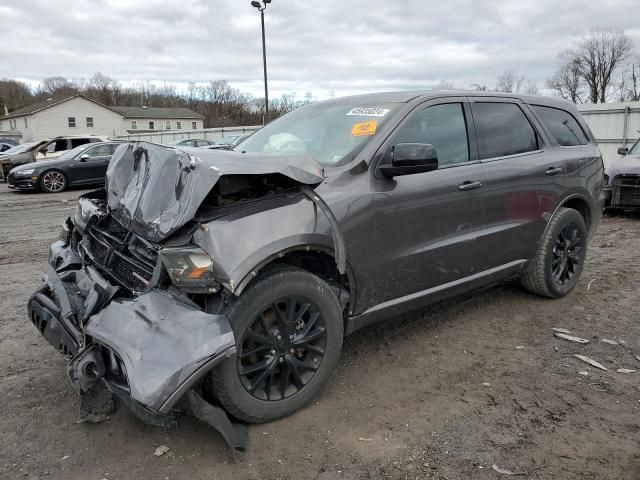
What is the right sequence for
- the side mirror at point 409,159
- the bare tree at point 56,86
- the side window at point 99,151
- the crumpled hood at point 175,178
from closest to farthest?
the crumpled hood at point 175,178 → the side mirror at point 409,159 → the side window at point 99,151 → the bare tree at point 56,86

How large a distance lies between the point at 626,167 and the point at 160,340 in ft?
31.0

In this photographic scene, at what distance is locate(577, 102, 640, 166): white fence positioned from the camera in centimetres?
1512

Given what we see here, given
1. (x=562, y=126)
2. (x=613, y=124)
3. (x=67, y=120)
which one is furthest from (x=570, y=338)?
(x=67, y=120)

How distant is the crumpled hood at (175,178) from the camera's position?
2.63 metres

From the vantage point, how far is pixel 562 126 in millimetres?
4836

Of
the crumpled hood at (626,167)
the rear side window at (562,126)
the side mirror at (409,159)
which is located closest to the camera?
the side mirror at (409,159)

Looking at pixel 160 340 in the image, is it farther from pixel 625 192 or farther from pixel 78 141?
pixel 78 141

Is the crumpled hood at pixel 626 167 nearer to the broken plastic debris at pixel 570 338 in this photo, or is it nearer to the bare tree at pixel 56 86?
the broken plastic debris at pixel 570 338

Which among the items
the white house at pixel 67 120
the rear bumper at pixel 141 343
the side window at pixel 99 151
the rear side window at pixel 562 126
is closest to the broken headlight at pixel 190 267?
the rear bumper at pixel 141 343

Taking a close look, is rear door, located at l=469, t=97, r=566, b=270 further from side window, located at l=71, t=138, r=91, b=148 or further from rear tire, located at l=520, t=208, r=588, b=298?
side window, located at l=71, t=138, r=91, b=148

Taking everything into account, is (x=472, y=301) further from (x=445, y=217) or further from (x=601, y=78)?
(x=601, y=78)

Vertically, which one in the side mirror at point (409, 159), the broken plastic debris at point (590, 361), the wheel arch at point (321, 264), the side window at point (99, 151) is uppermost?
the side window at point (99, 151)

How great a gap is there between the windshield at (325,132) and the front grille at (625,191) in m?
7.52

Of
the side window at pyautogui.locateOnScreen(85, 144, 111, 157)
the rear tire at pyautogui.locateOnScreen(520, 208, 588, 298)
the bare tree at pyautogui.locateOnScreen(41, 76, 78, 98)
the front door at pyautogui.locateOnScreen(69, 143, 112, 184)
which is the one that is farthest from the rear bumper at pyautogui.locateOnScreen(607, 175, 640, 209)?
the bare tree at pyautogui.locateOnScreen(41, 76, 78, 98)
